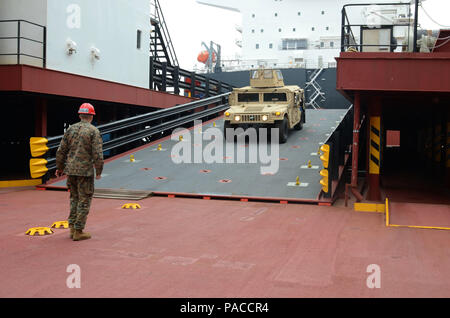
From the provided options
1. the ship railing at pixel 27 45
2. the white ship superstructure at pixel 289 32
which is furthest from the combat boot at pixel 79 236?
the white ship superstructure at pixel 289 32

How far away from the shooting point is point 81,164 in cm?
612

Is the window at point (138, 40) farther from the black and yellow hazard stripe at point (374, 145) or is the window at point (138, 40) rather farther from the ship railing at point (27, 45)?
the black and yellow hazard stripe at point (374, 145)

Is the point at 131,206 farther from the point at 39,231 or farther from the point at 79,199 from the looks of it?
the point at 79,199

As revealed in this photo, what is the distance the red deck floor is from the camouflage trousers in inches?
10.9

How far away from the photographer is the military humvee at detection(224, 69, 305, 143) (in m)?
15.3

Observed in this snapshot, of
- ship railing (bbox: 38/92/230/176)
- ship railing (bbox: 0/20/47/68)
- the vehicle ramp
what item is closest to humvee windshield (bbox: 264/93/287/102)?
the vehicle ramp

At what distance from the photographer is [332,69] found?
34000mm

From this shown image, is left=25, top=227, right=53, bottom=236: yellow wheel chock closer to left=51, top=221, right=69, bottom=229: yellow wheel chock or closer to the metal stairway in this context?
left=51, top=221, right=69, bottom=229: yellow wheel chock

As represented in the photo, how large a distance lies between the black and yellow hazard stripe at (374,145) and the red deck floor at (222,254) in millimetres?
1390

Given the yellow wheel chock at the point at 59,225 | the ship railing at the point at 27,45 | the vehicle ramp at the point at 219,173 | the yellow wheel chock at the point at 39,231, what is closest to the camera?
the yellow wheel chock at the point at 39,231

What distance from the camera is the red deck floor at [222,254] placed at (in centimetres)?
421

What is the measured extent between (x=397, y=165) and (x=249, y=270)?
1481 centimetres

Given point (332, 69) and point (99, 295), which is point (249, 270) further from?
point (332, 69)
